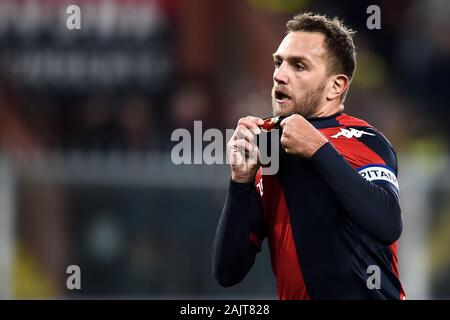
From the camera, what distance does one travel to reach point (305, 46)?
4.27m

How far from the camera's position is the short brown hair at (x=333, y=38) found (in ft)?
14.2

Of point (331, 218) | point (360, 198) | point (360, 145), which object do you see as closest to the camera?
point (360, 198)

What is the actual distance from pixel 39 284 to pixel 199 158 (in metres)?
1.93

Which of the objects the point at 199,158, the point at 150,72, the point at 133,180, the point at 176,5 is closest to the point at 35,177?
the point at 133,180

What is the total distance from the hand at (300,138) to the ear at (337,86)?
1.57ft

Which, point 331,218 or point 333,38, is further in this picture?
point 333,38

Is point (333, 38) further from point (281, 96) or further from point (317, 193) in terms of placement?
point (317, 193)

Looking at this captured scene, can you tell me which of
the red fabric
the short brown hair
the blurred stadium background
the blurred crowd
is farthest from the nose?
the blurred crowd

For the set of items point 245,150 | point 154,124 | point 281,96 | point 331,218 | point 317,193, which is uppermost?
point 154,124

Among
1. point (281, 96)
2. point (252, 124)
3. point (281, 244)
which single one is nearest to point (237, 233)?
point (281, 244)

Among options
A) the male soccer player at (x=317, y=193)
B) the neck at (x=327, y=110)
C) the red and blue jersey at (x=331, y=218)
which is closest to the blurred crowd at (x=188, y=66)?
the neck at (x=327, y=110)

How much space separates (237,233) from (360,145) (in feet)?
2.18

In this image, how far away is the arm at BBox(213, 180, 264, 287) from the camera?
4.27 metres

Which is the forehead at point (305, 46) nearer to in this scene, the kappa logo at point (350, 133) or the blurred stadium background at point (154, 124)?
the kappa logo at point (350, 133)
